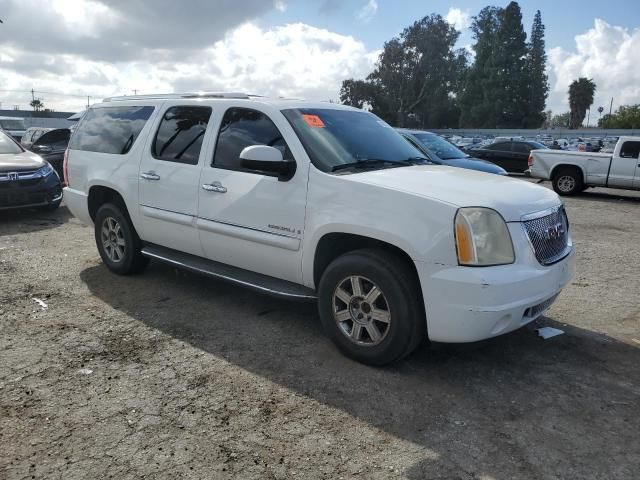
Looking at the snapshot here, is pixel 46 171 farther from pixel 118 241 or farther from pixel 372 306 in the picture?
pixel 372 306

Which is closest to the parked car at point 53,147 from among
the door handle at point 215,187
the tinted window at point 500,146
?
the door handle at point 215,187

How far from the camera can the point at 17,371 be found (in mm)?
3754

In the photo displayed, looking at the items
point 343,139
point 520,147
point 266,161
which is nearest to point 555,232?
point 343,139

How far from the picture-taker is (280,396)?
345cm

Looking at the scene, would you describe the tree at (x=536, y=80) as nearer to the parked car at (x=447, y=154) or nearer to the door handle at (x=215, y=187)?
the parked car at (x=447, y=154)

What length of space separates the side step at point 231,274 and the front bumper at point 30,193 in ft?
15.3

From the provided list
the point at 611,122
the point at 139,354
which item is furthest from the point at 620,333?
the point at 611,122

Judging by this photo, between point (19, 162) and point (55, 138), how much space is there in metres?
4.49

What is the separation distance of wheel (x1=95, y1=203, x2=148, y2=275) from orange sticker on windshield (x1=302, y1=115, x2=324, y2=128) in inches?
92.4

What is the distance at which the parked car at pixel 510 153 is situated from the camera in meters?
20.6

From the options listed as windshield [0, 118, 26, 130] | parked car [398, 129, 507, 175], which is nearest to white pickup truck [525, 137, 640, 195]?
parked car [398, 129, 507, 175]

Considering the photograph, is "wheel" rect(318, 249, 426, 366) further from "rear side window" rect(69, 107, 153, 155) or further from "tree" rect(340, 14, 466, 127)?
"tree" rect(340, 14, 466, 127)

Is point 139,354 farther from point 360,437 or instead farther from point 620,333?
point 620,333

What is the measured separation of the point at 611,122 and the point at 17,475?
9273cm
